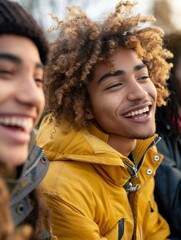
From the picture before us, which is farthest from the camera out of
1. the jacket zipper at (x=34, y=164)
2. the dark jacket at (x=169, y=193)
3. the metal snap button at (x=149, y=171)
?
the dark jacket at (x=169, y=193)

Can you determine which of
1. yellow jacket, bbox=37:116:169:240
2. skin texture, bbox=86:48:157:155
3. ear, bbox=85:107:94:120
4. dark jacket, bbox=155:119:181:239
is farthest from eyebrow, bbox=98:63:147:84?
dark jacket, bbox=155:119:181:239

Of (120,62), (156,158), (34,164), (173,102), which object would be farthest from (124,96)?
(173,102)

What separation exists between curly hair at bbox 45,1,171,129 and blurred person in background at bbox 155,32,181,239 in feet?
2.73

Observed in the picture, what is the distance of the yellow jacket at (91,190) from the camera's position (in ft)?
8.84

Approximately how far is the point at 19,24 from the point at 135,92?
116cm

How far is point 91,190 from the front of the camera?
283 cm

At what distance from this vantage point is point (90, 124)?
3146 mm

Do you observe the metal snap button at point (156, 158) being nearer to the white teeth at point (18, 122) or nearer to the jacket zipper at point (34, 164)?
the jacket zipper at point (34, 164)

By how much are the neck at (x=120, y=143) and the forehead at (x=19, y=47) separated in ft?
3.96

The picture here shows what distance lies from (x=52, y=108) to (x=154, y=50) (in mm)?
820

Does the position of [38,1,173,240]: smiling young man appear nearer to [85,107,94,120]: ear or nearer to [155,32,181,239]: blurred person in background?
[85,107,94,120]: ear

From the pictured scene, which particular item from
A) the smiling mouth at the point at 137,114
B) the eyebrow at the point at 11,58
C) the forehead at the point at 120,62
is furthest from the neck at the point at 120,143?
the eyebrow at the point at 11,58

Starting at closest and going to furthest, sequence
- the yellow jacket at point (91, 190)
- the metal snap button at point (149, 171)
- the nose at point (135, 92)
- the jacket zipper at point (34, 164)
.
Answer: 1. the jacket zipper at point (34, 164)
2. the yellow jacket at point (91, 190)
3. the nose at point (135, 92)
4. the metal snap button at point (149, 171)

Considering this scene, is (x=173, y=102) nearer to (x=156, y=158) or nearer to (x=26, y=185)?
(x=156, y=158)
